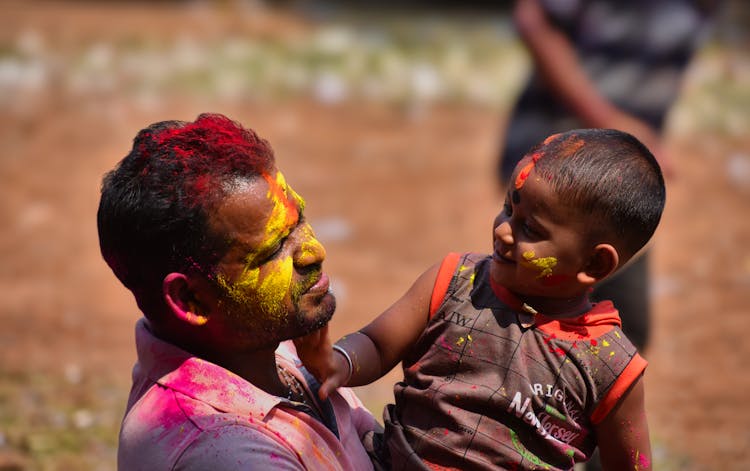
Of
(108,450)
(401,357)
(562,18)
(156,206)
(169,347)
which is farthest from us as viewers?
(108,450)

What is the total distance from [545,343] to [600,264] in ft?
0.76

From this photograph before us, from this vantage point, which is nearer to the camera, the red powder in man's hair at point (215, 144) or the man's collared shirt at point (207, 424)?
the man's collared shirt at point (207, 424)

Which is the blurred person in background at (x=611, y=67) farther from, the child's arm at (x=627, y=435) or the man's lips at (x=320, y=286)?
the man's lips at (x=320, y=286)

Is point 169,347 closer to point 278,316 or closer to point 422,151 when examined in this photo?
point 278,316

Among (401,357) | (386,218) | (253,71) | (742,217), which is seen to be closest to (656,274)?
(742,217)

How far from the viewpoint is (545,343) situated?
7.41 feet

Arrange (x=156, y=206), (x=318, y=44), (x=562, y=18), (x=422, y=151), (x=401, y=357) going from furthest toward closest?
(x=318, y=44)
(x=422, y=151)
(x=562, y=18)
(x=401, y=357)
(x=156, y=206)

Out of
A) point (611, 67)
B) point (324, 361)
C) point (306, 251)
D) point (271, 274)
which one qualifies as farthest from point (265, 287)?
point (611, 67)

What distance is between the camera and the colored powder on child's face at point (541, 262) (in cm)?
222

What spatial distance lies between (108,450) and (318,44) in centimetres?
809

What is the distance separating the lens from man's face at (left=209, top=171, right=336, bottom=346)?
6.85 feet

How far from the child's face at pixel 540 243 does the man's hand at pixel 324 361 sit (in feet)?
1.53

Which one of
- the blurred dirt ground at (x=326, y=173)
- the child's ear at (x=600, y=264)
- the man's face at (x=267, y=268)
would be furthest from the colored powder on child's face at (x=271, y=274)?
the blurred dirt ground at (x=326, y=173)

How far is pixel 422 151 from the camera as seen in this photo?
10.1m
